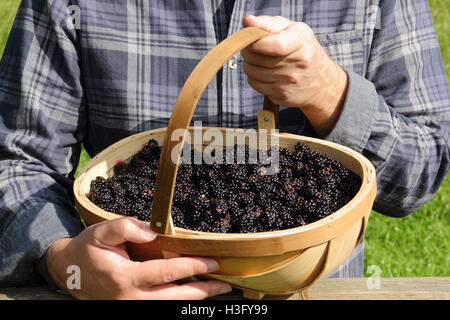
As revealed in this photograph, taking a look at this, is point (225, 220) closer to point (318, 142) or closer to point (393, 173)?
point (318, 142)

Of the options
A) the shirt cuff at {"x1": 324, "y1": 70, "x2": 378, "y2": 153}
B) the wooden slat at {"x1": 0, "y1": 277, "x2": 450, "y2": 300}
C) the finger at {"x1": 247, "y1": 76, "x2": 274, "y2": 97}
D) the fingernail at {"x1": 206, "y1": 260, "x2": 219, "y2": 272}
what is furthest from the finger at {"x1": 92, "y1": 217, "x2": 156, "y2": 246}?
the shirt cuff at {"x1": 324, "y1": 70, "x2": 378, "y2": 153}

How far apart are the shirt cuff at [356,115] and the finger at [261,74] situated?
20 centimetres

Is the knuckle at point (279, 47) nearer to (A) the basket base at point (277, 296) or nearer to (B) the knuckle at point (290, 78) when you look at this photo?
(B) the knuckle at point (290, 78)

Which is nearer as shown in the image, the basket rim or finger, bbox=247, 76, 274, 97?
the basket rim

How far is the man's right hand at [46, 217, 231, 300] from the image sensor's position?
1.06 m

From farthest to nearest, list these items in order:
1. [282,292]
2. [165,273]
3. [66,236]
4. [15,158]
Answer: [15,158] → [66,236] → [282,292] → [165,273]

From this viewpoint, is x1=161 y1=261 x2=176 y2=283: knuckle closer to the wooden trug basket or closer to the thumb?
the wooden trug basket

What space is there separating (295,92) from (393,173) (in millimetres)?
368

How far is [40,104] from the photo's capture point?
1.49 m

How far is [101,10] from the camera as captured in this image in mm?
1498

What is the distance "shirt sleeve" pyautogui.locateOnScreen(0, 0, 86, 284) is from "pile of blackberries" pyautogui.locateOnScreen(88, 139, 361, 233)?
0.62 ft

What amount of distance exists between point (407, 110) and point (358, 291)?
51 cm

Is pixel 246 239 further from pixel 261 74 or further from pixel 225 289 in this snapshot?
pixel 261 74
